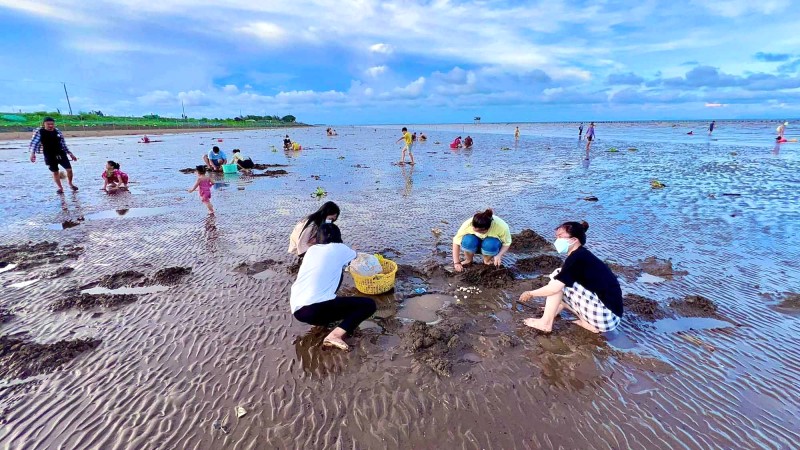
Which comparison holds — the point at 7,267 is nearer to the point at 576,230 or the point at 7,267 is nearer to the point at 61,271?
the point at 61,271

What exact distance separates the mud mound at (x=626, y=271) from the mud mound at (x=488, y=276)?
1980mm

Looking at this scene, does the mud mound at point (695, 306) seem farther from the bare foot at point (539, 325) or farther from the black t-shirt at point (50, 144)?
the black t-shirt at point (50, 144)

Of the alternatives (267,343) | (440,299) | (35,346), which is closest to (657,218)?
(440,299)

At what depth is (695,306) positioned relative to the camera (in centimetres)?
559

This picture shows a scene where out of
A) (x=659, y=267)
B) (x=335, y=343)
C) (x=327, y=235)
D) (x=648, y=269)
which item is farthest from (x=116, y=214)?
(x=659, y=267)

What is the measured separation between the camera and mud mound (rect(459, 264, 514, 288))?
6.39 m

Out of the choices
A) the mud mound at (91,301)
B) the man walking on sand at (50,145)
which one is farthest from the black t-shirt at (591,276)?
the man walking on sand at (50,145)

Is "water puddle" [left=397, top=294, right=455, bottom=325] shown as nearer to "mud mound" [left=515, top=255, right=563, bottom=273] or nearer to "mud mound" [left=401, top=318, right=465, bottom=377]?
"mud mound" [left=401, top=318, right=465, bottom=377]

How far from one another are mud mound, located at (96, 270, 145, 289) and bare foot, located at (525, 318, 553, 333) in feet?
20.7

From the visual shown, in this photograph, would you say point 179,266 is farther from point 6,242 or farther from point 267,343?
point 6,242

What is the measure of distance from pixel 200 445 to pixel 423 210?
29.5 feet

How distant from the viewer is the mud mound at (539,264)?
700 centimetres

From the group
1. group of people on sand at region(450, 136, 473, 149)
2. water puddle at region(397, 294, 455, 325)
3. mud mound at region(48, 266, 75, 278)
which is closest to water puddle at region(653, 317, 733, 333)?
water puddle at region(397, 294, 455, 325)

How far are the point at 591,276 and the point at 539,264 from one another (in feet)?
8.63
